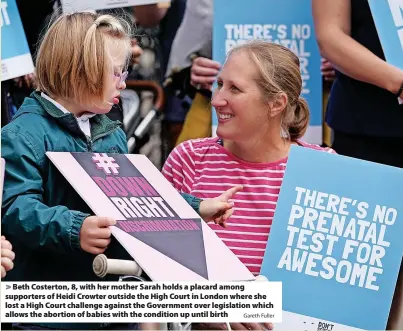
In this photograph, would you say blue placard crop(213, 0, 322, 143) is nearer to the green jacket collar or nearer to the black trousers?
the black trousers

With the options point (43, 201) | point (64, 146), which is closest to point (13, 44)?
point (64, 146)

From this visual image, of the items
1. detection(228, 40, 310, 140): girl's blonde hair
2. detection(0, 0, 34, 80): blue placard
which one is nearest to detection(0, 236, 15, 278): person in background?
detection(228, 40, 310, 140): girl's blonde hair

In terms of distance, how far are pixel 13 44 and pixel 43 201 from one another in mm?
1413

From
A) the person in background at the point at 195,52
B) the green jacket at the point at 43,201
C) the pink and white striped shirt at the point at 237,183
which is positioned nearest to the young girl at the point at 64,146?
the green jacket at the point at 43,201

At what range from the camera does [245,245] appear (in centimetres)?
371

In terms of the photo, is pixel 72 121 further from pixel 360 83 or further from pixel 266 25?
pixel 266 25

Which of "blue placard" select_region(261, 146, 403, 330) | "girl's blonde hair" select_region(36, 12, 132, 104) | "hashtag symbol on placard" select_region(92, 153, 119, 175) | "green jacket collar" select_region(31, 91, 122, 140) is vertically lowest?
"blue placard" select_region(261, 146, 403, 330)

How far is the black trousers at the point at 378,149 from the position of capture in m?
4.26

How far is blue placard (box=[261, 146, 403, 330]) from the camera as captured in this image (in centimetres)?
358

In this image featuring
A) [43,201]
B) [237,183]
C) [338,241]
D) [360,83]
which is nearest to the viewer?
[43,201]

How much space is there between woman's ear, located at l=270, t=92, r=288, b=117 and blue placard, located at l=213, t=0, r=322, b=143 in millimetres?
700

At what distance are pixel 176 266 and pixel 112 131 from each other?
655 mm

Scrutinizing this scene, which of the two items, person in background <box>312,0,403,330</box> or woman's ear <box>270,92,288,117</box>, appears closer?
woman's ear <box>270,92,288,117</box>

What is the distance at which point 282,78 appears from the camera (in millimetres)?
3908
